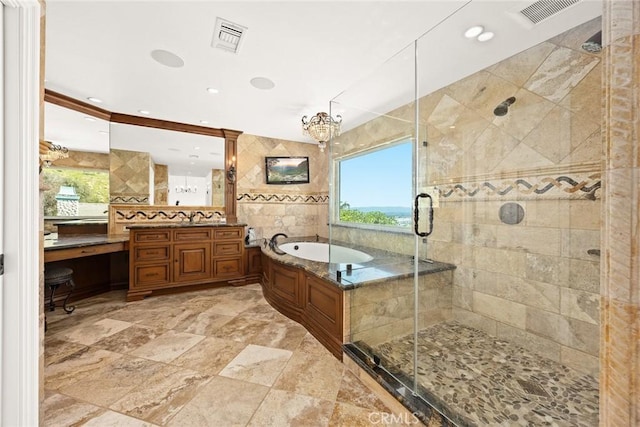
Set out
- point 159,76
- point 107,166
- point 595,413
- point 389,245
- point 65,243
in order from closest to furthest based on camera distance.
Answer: point 595,413
point 159,76
point 65,243
point 389,245
point 107,166

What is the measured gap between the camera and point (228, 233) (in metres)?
3.59

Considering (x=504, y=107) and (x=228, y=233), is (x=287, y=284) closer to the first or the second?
(x=228, y=233)

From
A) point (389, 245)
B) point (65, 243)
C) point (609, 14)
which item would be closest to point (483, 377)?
point (389, 245)

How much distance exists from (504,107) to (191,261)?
382 centimetres

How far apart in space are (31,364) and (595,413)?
8.90 ft

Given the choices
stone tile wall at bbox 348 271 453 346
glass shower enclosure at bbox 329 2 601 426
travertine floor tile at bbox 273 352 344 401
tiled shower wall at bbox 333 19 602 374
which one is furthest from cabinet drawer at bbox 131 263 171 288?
tiled shower wall at bbox 333 19 602 374

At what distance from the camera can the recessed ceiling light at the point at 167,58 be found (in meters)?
2.06

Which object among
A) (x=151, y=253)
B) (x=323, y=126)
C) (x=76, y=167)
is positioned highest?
(x=323, y=126)

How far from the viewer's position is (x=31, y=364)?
1.03 meters

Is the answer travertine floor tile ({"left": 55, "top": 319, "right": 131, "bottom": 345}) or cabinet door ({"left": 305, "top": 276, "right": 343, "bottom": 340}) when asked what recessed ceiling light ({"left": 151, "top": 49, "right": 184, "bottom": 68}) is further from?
travertine floor tile ({"left": 55, "top": 319, "right": 131, "bottom": 345})

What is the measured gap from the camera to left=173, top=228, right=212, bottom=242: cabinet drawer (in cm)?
327

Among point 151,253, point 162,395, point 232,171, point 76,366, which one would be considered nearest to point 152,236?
point 151,253

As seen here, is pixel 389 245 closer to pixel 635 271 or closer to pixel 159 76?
pixel 635 271

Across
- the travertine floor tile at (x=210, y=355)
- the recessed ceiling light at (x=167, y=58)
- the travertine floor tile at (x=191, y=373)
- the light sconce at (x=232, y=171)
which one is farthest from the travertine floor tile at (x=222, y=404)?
the light sconce at (x=232, y=171)
